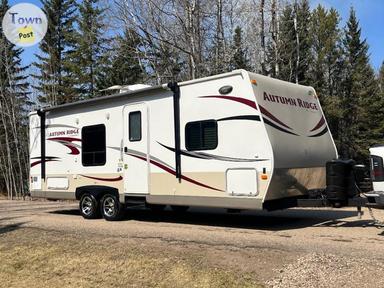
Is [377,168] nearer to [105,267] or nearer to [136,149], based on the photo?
[105,267]

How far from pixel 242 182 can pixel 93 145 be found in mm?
4578

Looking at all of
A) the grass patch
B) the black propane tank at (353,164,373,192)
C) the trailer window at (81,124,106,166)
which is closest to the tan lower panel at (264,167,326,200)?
the black propane tank at (353,164,373,192)

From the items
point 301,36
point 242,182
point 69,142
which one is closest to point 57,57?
point 301,36

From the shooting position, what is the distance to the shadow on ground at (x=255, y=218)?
10657mm

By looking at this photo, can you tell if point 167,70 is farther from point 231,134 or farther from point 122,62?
point 231,134

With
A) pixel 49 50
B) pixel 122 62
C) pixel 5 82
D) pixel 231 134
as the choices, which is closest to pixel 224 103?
pixel 231 134

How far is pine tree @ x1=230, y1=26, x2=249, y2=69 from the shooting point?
22.0 metres

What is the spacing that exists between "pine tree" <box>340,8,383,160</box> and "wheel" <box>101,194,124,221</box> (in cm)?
2683

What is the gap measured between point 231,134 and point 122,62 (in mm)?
17868

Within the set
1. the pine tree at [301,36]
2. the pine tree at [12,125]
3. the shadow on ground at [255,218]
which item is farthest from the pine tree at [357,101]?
the shadow on ground at [255,218]

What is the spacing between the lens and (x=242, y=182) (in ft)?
32.0

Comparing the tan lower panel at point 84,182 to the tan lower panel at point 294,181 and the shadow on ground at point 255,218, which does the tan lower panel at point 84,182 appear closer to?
the shadow on ground at point 255,218

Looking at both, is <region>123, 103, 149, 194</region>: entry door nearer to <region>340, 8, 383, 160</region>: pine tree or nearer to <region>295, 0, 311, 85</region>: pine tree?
<region>295, 0, 311, 85</region>: pine tree

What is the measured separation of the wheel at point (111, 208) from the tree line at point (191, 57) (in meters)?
9.54
